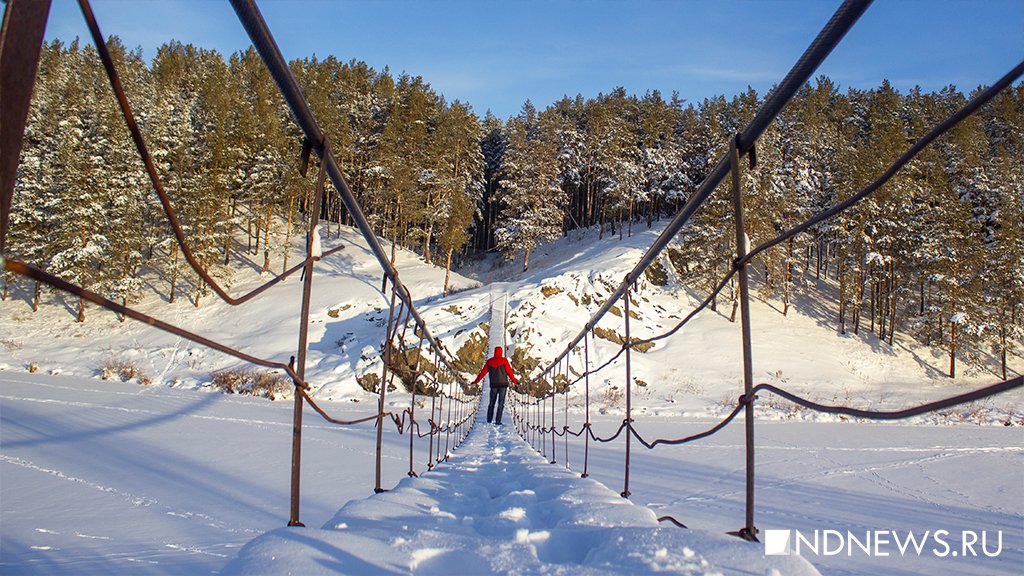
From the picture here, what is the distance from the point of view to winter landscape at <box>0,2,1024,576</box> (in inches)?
73.5

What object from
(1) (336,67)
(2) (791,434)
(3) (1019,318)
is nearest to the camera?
(2) (791,434)

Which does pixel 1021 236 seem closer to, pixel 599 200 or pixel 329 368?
pixel 599 200

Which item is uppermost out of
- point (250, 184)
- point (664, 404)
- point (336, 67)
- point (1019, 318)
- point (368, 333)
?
point (336, 67)

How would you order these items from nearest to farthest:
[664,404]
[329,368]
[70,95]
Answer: [664,404], [329,368], [70,95]

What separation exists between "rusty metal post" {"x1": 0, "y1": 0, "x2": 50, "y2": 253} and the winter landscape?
2 cm

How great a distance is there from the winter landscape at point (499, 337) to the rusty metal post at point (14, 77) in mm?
17

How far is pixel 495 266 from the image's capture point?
3397 cm

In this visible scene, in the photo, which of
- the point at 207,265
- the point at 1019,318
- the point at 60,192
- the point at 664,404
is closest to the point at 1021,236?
the point at 1019,318

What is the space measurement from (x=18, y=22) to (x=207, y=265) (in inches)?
943

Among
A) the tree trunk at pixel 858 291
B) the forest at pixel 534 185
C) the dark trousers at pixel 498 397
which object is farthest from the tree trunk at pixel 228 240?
the tree trunk at pixel 858 291

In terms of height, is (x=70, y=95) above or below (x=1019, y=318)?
above

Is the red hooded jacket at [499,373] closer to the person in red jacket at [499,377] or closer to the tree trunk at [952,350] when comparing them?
the person in red jacket at [499,377]

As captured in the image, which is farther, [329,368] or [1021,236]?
[1021,236]

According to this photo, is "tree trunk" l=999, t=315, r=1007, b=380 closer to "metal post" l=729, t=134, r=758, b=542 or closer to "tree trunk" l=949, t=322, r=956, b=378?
"tree trunk" l=949, t=322, r=956, b=378
